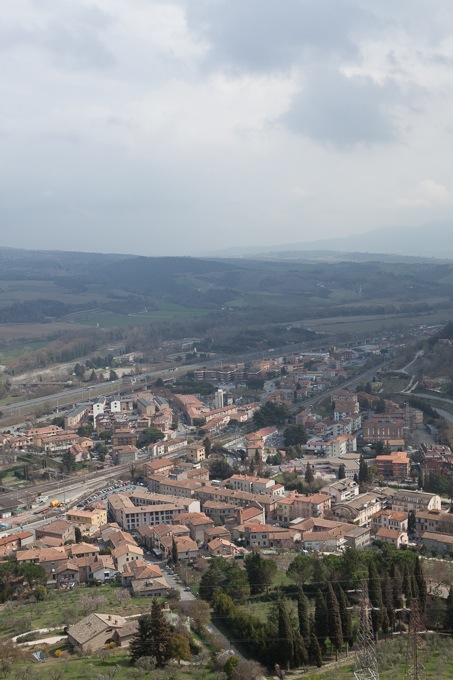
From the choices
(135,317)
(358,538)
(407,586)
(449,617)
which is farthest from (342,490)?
(135,317)

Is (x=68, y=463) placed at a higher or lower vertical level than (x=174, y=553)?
lower

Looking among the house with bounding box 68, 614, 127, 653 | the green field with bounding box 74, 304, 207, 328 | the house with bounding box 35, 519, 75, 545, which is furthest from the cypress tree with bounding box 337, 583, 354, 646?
the green field with bounding box 74, 304, 207, 328

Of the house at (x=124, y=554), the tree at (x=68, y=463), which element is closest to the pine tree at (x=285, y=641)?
the house at (x=124, y=554)

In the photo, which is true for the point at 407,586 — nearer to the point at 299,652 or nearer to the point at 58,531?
the point at 299,652

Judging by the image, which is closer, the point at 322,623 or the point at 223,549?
the point at 322,623

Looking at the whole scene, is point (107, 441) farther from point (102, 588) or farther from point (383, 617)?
point (383, 617)

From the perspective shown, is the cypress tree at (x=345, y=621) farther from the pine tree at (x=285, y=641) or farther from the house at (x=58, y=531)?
the house at (x=58, y=531)

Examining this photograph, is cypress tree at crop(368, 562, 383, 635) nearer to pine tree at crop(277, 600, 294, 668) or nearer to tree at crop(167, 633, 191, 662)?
pine tree at crop(277, 600, 294, 668)

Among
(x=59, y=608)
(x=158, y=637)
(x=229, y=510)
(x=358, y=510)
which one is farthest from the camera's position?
(x=229, y=510)
